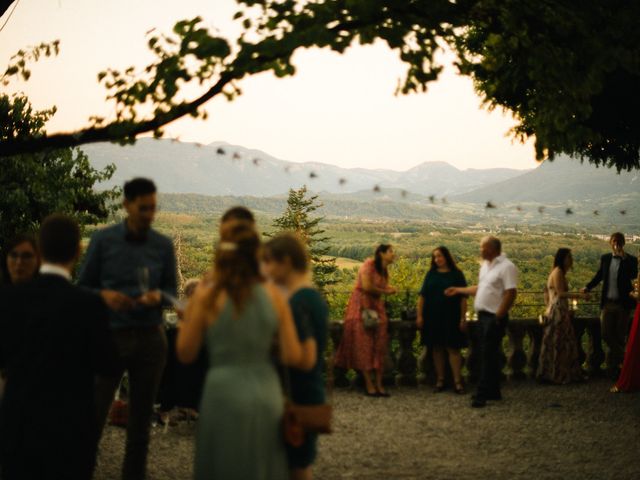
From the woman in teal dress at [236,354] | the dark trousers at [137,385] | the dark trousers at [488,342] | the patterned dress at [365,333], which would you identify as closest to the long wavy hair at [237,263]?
the woman in teal dress at [236,354]

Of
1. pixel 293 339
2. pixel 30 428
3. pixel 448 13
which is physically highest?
pixel 448 13

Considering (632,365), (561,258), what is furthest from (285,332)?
(632,365)

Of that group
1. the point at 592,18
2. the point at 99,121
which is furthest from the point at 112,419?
the point at 592,18

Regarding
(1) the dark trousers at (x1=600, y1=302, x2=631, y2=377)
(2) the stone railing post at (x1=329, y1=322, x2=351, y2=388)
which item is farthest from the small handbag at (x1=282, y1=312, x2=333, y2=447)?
(1) the dark trousers at (x1=600, y1=302, x2=631, y2=377)

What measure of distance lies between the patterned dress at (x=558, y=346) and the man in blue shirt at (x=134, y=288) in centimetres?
701

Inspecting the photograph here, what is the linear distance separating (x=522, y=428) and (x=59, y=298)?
6088 mm

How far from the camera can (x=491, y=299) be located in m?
9.20

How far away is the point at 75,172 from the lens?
3706 cm

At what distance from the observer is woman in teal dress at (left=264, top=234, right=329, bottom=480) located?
3.88 m

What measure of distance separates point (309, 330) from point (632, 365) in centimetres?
750

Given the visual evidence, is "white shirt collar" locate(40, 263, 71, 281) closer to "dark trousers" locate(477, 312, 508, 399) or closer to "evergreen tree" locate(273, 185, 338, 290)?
"dark trousers" locate(477, 312, 508, 399)

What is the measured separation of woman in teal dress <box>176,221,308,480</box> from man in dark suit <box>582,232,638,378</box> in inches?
318

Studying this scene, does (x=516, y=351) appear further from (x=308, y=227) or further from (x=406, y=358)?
(x=308, y=227)

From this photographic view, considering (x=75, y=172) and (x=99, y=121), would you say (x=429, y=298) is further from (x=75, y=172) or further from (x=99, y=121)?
(x=75, y=172)
